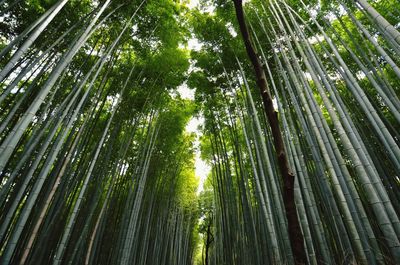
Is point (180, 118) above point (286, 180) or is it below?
above

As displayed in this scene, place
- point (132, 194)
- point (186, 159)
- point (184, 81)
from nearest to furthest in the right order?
point (132, 194)
point (184, 81)
point (186, 159)

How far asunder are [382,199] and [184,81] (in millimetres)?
5301

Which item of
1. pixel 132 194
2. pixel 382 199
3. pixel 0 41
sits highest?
pixel 0 41

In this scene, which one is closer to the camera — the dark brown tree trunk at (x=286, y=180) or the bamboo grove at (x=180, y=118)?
the dark brown tree trunk at (x=286, y=180)

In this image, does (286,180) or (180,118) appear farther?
(180,118)

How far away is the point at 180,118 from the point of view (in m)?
6.59

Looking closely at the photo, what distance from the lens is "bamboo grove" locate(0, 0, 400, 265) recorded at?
257cm

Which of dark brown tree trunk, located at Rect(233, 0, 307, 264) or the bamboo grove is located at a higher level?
the bamboo grove

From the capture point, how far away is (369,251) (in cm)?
206

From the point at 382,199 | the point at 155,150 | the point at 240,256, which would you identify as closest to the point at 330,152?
the point at 382,199

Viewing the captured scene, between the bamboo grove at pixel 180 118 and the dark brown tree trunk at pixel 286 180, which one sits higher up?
the bamboo grove at pixel 180 118

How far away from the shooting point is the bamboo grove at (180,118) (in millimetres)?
2570

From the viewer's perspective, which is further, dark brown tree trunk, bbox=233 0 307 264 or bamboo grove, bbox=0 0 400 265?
bamboo grove, bbox=0 0 400 265

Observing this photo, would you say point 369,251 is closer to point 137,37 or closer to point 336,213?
point 336,213
